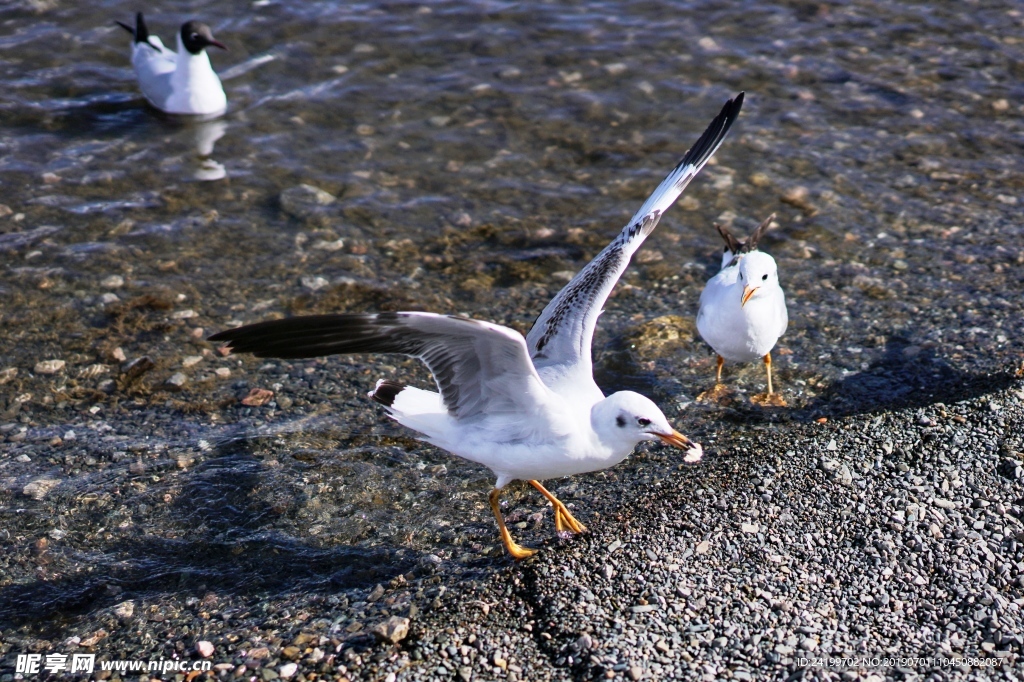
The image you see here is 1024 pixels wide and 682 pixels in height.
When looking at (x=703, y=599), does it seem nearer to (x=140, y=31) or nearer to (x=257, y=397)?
(x=257, y=397)

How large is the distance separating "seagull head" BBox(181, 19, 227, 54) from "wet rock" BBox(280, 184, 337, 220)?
2.38 meters

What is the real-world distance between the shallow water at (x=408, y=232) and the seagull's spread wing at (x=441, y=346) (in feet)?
2.56

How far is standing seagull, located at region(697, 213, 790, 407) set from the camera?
6105mm

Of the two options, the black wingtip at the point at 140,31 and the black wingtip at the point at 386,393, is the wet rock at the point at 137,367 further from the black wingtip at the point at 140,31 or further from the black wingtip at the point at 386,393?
the black wingtip at the point at 140,31

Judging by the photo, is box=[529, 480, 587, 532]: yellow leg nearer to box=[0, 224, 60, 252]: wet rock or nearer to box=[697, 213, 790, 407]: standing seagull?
box=[697, 213, 790, 407]: standing seagull

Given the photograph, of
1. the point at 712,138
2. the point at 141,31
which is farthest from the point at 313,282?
the point at 141,31

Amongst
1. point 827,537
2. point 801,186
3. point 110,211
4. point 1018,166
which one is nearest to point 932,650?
point 827,537

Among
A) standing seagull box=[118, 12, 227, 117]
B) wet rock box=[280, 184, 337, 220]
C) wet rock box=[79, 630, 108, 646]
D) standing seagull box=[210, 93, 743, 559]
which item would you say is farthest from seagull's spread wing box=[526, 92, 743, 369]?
standing seagull box=[118, 12, 227, 117]

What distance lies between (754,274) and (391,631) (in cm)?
305

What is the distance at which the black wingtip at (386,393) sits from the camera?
5.29 m

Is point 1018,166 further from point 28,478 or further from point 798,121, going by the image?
point 28,478

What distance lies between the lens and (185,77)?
9898 mm

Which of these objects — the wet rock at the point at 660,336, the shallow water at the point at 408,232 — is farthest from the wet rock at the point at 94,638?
the wet rock at the point at 660,336

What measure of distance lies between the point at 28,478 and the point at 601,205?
5.08 meters
